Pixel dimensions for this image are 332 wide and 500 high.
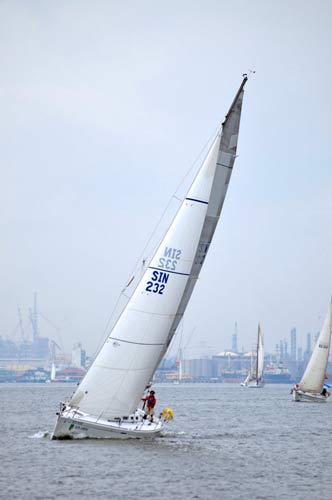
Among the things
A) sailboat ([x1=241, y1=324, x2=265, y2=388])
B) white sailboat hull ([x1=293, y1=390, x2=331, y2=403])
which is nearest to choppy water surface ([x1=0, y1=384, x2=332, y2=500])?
white sailboat hull ([x1=293, y1=390, x2=331, y2=403])

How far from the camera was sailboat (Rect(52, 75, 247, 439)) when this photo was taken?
31.4 metres

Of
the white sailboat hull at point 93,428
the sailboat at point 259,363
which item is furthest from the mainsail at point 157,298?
the sailboat at point 259,363

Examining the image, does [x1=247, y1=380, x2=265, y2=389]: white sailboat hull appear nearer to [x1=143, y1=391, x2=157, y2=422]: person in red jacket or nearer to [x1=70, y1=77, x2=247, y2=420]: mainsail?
[x1=143, y1=391, x2=157, y2=422]: person in red jacket

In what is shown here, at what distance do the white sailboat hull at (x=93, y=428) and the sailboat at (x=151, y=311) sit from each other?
38mm

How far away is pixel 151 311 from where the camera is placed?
3181 centimetres

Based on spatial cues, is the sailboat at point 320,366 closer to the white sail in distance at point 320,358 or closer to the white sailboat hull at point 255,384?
the white sail in distance at point 320,358

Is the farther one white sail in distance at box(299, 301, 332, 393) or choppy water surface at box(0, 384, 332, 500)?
white sail in distance at box(299, 301, 332, 393)

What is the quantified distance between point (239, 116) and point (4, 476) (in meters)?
14.4

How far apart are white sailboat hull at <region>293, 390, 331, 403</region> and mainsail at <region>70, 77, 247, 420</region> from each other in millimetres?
48806

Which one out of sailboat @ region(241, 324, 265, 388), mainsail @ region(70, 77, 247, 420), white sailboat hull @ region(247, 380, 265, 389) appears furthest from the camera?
white sailboat hull @ region(247, 380, 265, 389)

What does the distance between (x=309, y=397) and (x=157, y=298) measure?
5173 centimetres

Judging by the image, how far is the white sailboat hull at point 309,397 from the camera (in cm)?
7838

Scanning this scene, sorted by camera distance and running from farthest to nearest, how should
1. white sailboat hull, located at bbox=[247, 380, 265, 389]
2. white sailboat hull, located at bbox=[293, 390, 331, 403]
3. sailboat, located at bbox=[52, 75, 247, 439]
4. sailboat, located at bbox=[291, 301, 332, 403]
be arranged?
white sailboat hull, located at bbox=[247, 380, 265, 389] → white sailboat hull, located at bbox=[293, 390, 331, 403] → sailboat, located at bbox=[291, 301, 332, 403] → sailboat, located at bbox=[52, 75, 247, 439]

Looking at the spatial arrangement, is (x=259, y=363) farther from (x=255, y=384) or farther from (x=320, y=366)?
(x=320, y=366)
